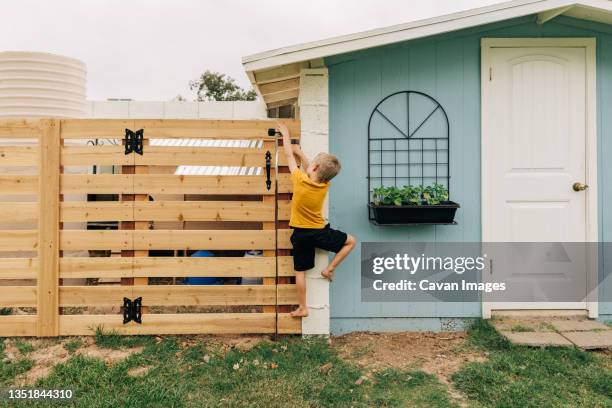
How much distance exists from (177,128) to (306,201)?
51.0 inches

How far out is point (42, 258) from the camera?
400 cm

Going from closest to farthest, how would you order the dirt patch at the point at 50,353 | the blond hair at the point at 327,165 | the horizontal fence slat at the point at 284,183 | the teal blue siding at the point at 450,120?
the dirt patch at the point at 50,353, the blond hair at the point at 327,165, the horizontal fence slat at the point at 284,183, the teal blue siding at the point at 450,120

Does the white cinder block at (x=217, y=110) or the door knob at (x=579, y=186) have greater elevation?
the white cinder block at (x=217, y=110)

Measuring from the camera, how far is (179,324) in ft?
13.4

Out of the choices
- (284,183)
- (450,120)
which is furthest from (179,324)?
(450,120)

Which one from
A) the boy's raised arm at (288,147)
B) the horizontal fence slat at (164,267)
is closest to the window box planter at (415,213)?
the boy's raised arm at (288,147)

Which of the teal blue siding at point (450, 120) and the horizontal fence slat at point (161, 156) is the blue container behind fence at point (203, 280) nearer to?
the horizontal fence slat at point (161, 156)

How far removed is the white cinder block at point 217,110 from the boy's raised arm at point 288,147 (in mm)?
5334

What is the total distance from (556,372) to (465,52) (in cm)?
281

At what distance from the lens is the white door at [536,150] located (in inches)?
173

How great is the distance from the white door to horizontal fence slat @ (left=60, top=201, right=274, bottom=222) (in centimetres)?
219

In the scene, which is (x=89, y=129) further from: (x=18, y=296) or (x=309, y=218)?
(x=309, y=218)

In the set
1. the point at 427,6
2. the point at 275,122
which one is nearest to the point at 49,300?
the point at 275,122

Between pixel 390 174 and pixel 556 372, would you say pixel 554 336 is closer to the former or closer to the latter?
pixel 556 372
